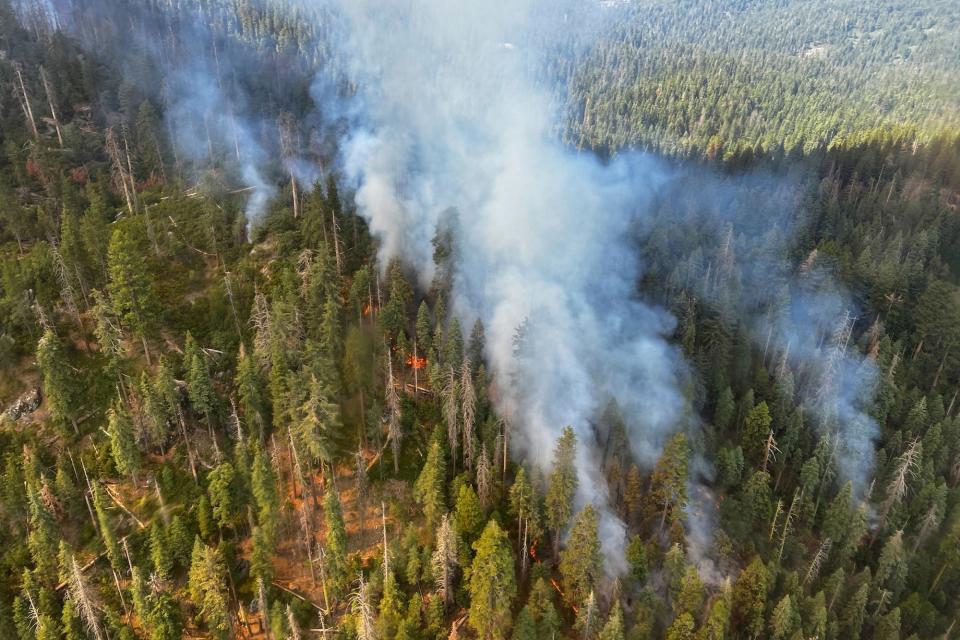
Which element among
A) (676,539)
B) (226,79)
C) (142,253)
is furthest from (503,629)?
(226,79)

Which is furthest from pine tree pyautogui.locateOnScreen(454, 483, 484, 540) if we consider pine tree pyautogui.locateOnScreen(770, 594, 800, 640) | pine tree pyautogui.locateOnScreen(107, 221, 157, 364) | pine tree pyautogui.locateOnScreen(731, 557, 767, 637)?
pine tree pyautogui.locateOnScreen(107, 221, 157, 364)

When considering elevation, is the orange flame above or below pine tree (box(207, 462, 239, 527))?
above

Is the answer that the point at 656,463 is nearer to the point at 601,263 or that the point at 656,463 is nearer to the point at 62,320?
the point at 601,263

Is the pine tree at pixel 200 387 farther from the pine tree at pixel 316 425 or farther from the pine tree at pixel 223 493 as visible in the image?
the pine tree at pixel 316 425

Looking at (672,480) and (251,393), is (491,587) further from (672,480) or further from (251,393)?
(251,393)

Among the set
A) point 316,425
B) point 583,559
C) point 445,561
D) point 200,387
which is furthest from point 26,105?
point 583,559

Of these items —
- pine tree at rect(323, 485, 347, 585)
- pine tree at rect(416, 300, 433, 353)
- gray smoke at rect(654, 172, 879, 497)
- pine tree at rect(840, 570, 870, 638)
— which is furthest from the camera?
gray smoke at rect(654, 172, 879, 497)

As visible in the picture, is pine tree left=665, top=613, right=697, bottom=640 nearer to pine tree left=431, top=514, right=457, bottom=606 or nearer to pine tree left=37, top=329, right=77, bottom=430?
pine tree left=431, top=514, right=457, bottom=606
